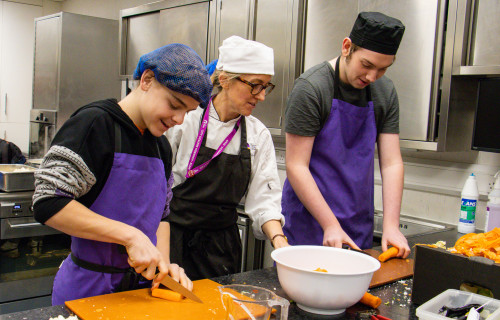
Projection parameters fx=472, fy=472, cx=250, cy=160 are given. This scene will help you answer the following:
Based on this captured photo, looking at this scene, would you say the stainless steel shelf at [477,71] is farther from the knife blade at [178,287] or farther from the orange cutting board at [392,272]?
the knife blade at [178,287]

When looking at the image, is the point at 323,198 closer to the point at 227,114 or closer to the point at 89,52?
the point at 227,114

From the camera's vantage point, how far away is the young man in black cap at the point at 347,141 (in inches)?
64.6

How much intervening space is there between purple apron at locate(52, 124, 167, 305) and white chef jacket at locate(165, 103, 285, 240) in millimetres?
387

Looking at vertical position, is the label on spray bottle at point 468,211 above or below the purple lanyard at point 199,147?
below

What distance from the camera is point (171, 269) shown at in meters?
1.27

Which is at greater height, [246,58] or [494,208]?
[246,58]

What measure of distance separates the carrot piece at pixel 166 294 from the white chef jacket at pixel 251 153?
53cm

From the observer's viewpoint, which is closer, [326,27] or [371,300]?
[371,300]

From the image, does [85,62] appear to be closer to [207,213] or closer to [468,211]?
[207,213]

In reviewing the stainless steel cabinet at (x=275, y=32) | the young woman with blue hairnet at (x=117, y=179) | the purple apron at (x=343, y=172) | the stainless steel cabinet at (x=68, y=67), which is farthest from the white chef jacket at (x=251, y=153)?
the stainless steel cabinet at (x=68, y=67)

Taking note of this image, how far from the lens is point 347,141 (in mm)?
1786

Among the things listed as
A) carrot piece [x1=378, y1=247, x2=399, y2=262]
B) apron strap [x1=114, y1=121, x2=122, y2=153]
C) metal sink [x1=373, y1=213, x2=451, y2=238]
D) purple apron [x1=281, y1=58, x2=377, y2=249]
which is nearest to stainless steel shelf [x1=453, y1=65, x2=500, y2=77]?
purple apron [x1=281, y1=58, x2=377, y2=249]

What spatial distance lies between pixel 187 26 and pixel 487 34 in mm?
2129

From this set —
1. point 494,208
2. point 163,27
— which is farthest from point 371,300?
point 163,27
